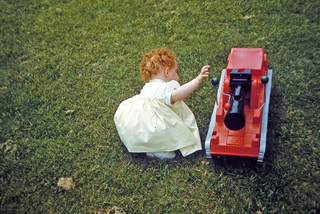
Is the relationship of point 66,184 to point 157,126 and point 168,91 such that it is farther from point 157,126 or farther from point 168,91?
point 168,91

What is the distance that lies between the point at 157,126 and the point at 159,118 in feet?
0.28

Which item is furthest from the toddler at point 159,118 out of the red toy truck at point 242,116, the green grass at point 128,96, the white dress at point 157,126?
the red toy truck at point 242,116

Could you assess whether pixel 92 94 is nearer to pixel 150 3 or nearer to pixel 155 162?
pixel 155 162

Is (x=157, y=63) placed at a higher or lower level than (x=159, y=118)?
higher

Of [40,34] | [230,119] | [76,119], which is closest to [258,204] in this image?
[230,119]

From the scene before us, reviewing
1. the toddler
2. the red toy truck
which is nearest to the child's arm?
the toddler

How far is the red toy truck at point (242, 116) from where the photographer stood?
8.56 feet

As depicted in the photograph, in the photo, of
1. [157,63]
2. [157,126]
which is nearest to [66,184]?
[157,126]

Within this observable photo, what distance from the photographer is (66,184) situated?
3096 mm

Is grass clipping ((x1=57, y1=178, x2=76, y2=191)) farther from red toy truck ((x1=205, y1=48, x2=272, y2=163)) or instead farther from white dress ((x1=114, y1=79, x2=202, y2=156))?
red toy truck ((x1=205, y1=48, x2=272, y2=163))

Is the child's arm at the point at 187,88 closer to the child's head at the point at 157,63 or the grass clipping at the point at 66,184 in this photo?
the child's head at the point at 157,63

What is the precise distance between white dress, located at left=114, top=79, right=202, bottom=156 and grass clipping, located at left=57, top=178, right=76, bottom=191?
624mm

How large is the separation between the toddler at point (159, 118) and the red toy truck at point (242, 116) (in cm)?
29

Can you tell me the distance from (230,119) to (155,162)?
3.09 feet
